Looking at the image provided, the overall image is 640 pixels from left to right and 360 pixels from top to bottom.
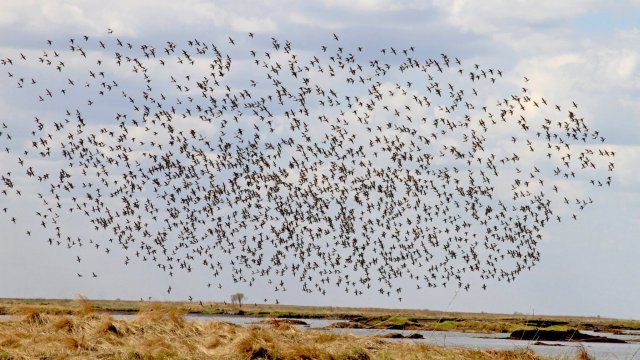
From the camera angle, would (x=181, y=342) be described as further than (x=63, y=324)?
No

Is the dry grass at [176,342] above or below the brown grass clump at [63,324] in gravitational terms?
below

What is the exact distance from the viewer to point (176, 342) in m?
23.5

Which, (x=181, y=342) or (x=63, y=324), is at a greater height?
(x=63, y=324)

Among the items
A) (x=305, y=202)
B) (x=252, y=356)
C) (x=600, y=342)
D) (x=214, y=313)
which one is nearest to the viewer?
(x=252, y=356)

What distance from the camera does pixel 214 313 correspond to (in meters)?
163

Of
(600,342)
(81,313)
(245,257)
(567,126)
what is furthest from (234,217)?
(81,313)

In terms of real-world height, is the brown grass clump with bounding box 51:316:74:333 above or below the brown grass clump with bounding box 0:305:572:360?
above

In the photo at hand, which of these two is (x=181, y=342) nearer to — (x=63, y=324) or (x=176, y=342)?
(x=176, y=342)

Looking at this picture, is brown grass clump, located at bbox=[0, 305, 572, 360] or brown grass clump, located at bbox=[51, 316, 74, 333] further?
brown grass clump, located at bbox=[51, 316, 74, 333]

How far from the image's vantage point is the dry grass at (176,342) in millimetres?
22266

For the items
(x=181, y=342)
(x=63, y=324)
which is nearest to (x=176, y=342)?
(x=181, y=342)

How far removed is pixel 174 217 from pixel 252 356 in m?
55.5

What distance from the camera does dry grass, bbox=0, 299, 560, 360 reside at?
22.3 m

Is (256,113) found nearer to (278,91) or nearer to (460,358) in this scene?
(278,91)
